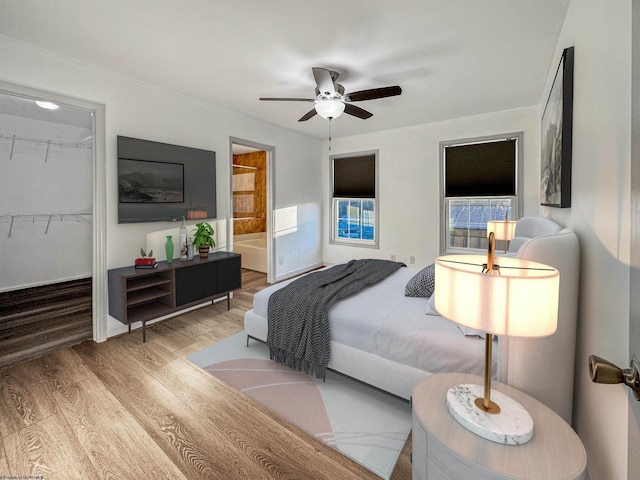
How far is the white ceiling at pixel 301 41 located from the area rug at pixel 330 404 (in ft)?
8.95

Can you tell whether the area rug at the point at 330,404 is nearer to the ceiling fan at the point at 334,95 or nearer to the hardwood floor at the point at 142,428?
the hardwood floor at the point at 142,428

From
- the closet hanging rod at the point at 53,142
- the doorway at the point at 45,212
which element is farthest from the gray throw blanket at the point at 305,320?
the closet hanging rod at the point at 53,142

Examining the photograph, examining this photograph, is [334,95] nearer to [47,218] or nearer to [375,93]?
[375,93]

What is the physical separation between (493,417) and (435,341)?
0.75m

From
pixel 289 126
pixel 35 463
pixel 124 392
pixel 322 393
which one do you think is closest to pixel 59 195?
pixel 289 126

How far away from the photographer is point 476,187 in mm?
4758

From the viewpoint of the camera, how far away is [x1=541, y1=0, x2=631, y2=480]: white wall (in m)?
1.02

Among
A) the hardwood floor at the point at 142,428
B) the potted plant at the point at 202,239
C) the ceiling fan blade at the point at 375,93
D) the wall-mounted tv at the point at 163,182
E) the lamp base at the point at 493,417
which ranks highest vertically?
the ceiling fan blade at the point at 375,93

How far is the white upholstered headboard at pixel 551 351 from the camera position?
1342mm

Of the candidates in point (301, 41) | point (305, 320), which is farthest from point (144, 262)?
point (301, 41)

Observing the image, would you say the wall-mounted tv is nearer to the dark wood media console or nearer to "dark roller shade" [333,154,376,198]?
the dark wood media console

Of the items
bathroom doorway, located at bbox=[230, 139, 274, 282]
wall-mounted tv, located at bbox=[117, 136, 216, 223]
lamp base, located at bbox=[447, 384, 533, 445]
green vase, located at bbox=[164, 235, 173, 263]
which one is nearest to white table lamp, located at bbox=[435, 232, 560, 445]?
lamp base, located at bbox=[447, 384, 533, 445]

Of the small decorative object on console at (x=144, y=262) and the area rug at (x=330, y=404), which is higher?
the small decorative object on console at (x=144, y=262)

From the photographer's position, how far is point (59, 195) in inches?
200
